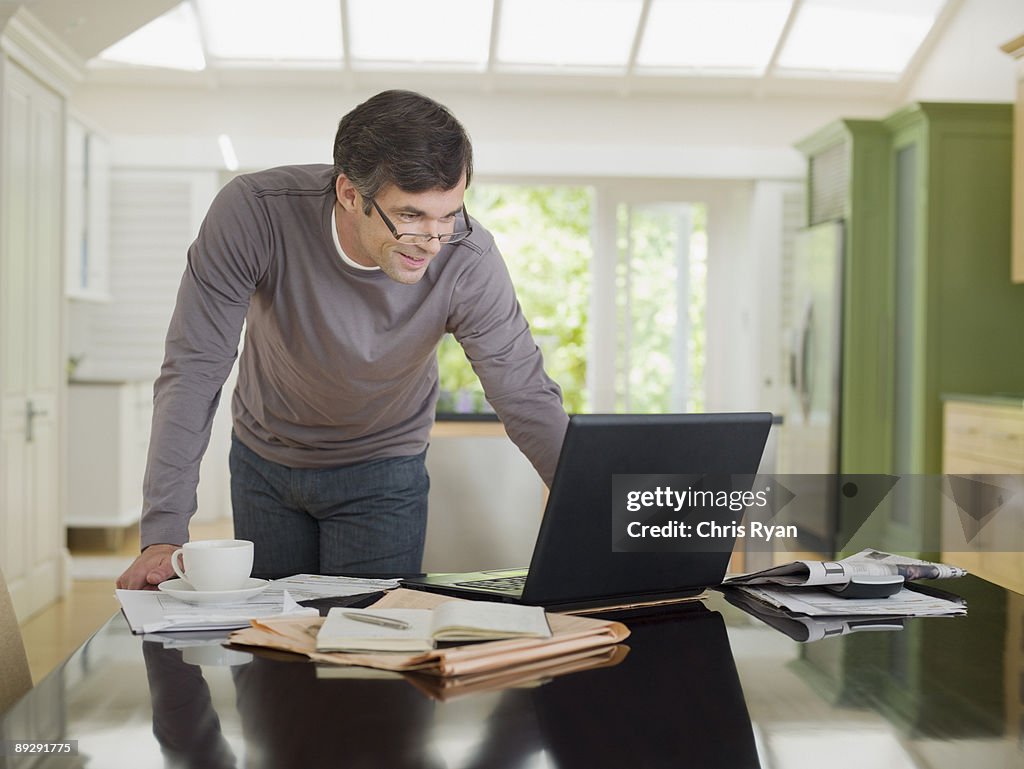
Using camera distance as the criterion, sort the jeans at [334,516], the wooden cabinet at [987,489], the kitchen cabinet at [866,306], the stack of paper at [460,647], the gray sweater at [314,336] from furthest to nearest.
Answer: the kitchen cabinet at [866,306], the wooden cabinet at [987,489], the jeans at [334,516], the gray sweater at [314,336], the stack of paper at [460,647]

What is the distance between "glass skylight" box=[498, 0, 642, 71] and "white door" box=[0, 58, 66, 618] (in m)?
2.71

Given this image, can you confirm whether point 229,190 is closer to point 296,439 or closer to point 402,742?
point 296,439

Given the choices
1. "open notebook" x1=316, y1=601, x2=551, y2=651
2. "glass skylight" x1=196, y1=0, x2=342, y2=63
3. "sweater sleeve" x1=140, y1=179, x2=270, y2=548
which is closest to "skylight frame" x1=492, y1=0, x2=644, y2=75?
"glass skylight" x1=196, y1=0, x2=342, y2=63

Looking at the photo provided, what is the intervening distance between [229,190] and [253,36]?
4.98m

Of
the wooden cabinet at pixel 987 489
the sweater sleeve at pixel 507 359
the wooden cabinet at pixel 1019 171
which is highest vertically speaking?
the wooden cabinet at pixel 1019 171

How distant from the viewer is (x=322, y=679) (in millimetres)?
1019

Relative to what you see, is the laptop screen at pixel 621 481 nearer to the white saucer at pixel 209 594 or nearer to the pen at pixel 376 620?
the pen at pixel 376 620

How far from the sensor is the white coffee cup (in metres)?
1.27

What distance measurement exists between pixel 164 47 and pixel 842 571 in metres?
5.94

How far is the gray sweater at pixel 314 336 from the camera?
1.64 meters

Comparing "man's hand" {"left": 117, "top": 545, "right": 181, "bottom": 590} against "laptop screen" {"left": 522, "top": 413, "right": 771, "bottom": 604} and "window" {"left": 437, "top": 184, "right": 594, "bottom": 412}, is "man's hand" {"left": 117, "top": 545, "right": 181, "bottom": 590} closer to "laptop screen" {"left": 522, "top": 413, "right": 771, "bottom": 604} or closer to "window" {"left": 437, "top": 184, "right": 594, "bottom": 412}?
"laptop screen" {"left": 522, "top": 413, "right": 771, "bottom": 604}

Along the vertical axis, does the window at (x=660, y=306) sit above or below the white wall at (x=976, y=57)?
below

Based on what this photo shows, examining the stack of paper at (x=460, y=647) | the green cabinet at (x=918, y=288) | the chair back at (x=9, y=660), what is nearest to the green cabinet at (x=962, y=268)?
the green cabinet at (x=918, y=288)

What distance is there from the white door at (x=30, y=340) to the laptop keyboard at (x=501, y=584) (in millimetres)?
3152
